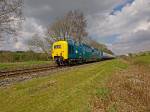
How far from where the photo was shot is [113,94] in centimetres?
1095

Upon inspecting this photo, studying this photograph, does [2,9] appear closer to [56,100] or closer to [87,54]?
[87,54]

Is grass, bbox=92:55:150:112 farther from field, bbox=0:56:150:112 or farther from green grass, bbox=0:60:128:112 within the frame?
green grass, bbox=0:60:128:112

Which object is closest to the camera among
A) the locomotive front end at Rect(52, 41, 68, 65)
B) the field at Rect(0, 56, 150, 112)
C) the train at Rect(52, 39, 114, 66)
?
Answer: the field at Rect(0, 56, 150, 112)

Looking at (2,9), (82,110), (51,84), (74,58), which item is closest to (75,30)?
(74,58)

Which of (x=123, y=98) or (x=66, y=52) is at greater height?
(x=66, y=52)

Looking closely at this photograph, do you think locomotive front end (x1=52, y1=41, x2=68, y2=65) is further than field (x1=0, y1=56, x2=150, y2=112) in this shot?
Yes

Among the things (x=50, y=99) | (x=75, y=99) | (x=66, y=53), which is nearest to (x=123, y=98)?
(x=75, y=99)

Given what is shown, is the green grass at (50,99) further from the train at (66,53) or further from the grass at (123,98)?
the train at (66,53)

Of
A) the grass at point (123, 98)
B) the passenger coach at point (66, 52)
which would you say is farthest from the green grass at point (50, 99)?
the passenger coach at point (66, 52)

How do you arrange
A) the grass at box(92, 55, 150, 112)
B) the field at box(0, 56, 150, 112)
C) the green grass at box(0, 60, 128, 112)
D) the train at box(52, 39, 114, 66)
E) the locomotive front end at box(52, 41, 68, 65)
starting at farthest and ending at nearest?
1. the train at box(52, 39, 114, 66)
2. the locomotive front end at box(52, 41, 68, 65)
3. the grass at box(92, 55, 150, 112)
4. the field at box(0, 56, 150, 112)
5. the green grass at box(0, 60, 128, 112)

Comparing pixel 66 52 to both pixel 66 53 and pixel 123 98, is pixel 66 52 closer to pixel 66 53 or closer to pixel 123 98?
pixel 66 53

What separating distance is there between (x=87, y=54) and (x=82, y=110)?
1302 inches

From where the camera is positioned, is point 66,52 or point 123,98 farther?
point 66,52

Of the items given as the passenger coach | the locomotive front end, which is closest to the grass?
the locomotive front end
